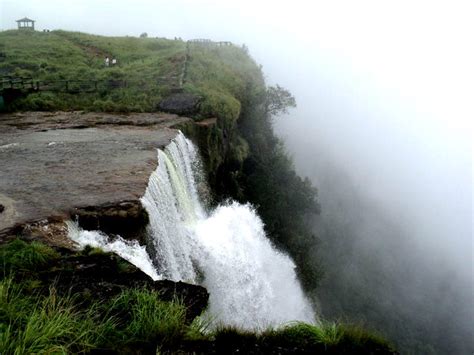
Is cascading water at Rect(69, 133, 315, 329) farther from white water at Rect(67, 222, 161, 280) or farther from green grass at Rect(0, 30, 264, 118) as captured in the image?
green grass at Rect(0, 30, 264, 118)

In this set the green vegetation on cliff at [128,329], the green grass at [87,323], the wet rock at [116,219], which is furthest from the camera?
the wet rock at [116,219]

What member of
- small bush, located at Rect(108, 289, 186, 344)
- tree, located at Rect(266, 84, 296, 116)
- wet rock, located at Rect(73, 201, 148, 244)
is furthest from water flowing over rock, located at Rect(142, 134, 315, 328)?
tree, located at Rect(266, 84, 296, 116)

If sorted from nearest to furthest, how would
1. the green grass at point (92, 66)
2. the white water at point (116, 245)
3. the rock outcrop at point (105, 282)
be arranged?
the rock outcrop at point (105, 282)
the white water at point (116, 245)
the green grass at point (92, 66)

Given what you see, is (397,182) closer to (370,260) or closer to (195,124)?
(370,260)

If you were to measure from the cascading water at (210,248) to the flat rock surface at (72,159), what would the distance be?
2.22 ft

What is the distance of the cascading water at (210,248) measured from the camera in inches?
452

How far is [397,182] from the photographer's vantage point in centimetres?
7500

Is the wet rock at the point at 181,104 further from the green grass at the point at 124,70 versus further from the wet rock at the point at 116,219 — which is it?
the wet rock at the point at 116,219

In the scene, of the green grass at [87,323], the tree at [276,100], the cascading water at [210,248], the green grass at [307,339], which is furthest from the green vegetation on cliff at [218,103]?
the green grass at [307,339]

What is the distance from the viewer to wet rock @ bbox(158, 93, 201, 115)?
2130 cm

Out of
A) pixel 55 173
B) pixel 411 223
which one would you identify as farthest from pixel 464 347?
pixel 55 173

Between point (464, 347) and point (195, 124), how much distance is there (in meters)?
33.4

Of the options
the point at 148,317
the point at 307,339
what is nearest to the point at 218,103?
the point at 307,339

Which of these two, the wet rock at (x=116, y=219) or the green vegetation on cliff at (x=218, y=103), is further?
the green vegetation on cliff at (x=218, y=103)
